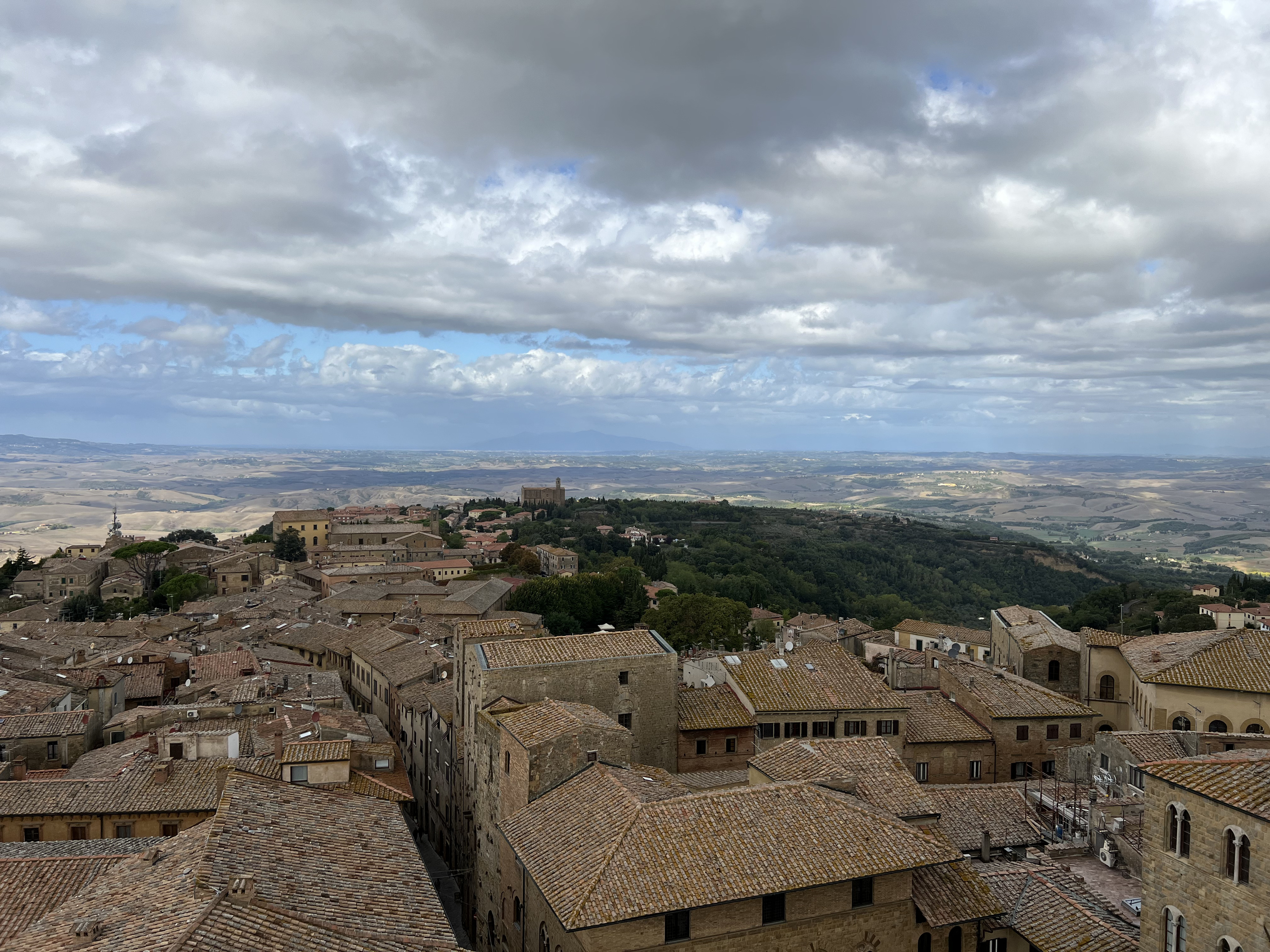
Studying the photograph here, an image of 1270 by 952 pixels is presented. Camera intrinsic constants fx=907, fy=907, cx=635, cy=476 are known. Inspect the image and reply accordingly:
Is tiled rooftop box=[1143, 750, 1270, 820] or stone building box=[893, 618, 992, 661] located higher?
tiled rooftop box=[1143, 750, 1270, 820]

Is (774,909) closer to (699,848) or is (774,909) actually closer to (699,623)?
(699,848)

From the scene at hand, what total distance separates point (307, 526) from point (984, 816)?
133 meters

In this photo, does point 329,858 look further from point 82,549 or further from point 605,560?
point 82,549

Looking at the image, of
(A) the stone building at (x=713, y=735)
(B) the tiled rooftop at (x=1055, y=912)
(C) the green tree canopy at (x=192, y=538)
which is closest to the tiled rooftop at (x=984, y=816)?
(B) the tiled rooftop at (x=1055, y=912)

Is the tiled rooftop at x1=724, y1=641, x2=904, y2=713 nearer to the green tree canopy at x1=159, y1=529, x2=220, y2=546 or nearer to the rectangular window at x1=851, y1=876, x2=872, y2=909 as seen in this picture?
the rectangular window at x1=851, y1=876, x2=872, y2=909

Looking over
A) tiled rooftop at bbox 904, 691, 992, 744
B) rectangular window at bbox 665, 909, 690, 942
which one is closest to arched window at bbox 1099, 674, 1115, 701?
tiled rooftop at bbox 904, 691, 992, 744

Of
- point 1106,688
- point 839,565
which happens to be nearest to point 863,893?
point 1106,688

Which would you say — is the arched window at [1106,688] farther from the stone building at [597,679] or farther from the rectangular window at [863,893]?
the rectangular window at [863,893]

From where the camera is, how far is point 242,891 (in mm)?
15789

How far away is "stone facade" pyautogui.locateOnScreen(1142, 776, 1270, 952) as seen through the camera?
15352mm

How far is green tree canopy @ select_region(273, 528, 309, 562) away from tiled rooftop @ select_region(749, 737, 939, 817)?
112 metres

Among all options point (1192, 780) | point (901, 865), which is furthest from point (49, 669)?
point (1192, 780)

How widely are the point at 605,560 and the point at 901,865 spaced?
105m

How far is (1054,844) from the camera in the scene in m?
25.2
